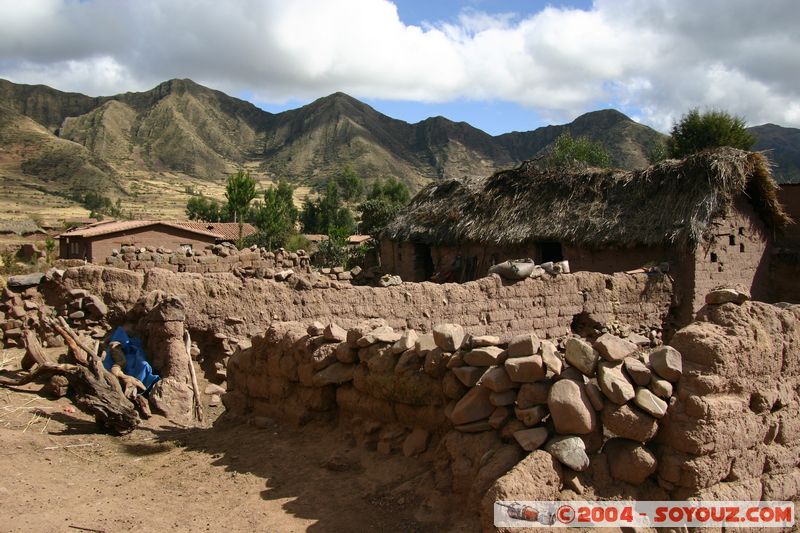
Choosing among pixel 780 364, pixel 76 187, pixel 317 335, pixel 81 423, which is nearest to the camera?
pixel 780 364

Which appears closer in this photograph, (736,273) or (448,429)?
(448,429)

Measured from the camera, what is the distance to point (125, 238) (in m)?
24.7

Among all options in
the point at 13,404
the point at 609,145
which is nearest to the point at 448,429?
the point at 13,404

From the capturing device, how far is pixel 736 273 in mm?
13000

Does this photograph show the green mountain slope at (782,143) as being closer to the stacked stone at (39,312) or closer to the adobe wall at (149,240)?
the adobe wall at (149,240)

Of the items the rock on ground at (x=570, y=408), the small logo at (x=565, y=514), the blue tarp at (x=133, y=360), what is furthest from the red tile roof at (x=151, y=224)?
the small logo at (x=565, y=514)

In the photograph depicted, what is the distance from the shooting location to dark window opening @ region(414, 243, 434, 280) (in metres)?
17.9

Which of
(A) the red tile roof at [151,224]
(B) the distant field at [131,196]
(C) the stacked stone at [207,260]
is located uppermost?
(B) the distant field at [131,196]

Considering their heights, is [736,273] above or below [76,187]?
below

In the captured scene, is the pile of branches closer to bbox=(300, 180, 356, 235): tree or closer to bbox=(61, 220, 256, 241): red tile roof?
bbox=(61, 220, 256, 241): red tile roof

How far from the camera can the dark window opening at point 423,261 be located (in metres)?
17.9

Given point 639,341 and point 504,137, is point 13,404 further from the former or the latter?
point 504,137

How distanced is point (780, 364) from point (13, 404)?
6.85 m

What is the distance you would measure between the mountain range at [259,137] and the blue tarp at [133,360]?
63253 millimetres
